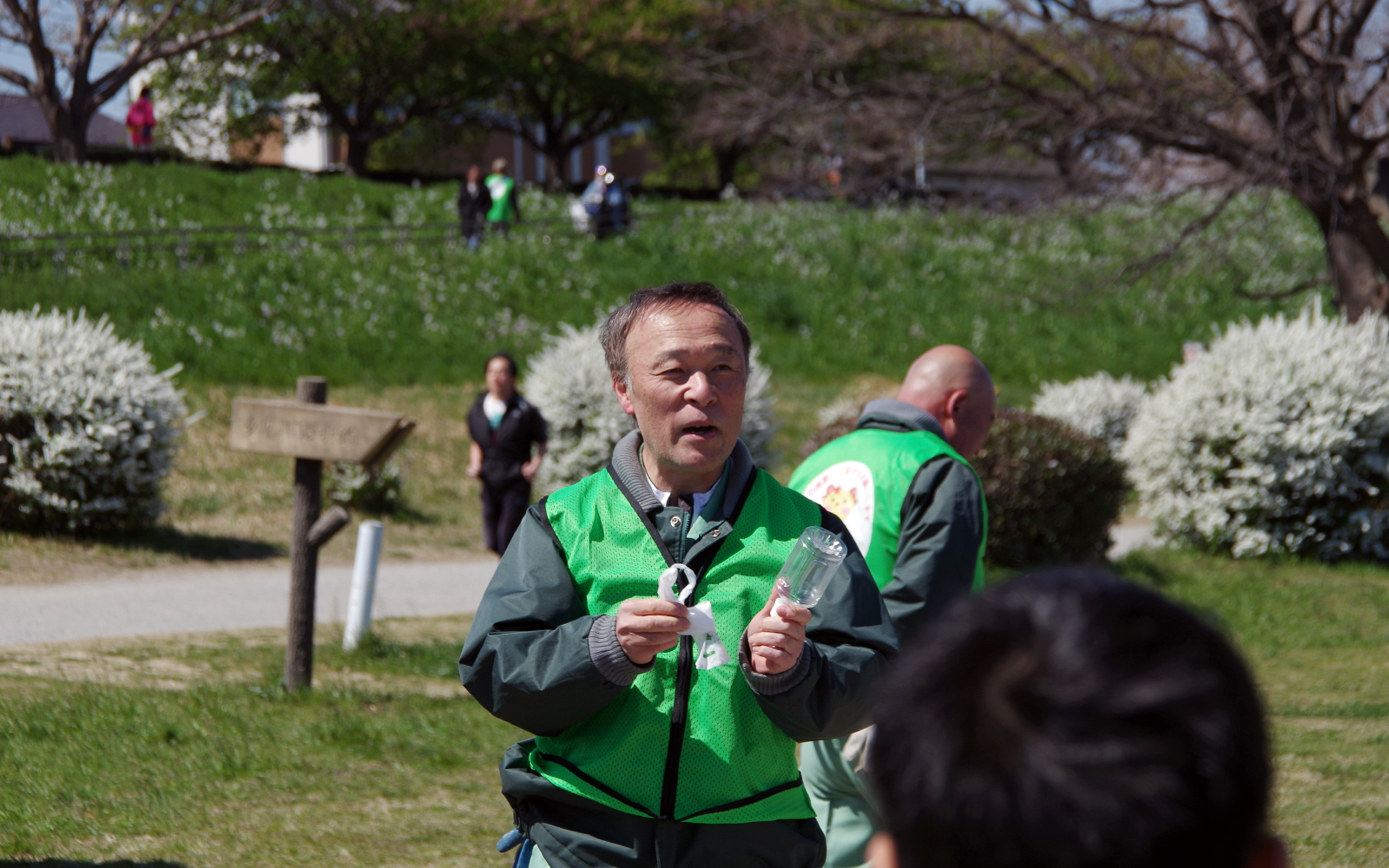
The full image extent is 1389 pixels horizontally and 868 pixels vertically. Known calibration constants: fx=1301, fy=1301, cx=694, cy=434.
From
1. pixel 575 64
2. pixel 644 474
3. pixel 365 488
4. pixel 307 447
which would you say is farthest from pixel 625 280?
pixel 644 474

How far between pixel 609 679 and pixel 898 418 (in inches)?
79.2

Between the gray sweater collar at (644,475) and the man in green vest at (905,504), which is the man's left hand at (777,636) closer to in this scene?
the gray sweater collar at (644,475)

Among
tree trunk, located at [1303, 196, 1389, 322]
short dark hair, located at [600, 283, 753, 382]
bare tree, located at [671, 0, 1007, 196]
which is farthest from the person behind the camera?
bare tree, located at [671, 0, 1007, 196]

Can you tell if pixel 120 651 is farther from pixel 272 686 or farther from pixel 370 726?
pixel 370 726

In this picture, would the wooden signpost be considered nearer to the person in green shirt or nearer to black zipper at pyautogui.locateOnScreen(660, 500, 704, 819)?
black zipper at pyautogui.locateOnScreen(660, 500, 704, 819)

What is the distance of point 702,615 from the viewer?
240 centimetres

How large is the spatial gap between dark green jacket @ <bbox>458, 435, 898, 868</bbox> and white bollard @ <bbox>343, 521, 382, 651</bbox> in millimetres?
6018

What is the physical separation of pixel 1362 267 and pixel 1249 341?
2585mm

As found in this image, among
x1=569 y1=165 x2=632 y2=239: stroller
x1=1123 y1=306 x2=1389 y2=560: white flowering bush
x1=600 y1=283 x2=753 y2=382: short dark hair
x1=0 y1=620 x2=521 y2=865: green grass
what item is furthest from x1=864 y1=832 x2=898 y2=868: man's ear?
x1=569 y1=165 x2=632 y2=239: stroller

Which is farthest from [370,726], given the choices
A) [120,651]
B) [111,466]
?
[111,466]

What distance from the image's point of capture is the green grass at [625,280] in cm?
1889

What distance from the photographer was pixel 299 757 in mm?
6316

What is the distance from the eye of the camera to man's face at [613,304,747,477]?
2.68 metres

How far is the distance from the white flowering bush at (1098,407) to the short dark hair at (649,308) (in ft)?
51.2
